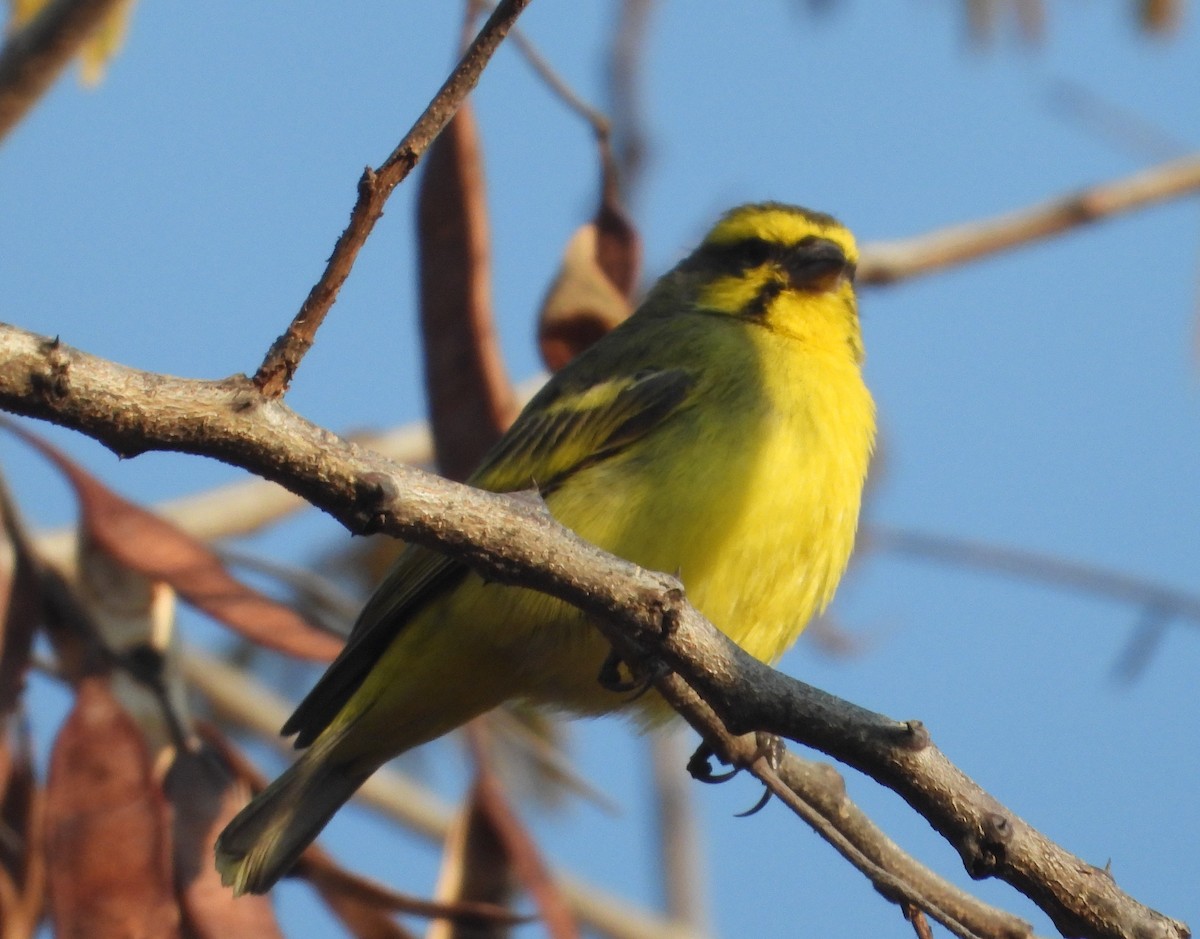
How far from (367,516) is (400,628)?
5.21 ft

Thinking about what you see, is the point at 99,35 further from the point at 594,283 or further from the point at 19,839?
the point at 19,839

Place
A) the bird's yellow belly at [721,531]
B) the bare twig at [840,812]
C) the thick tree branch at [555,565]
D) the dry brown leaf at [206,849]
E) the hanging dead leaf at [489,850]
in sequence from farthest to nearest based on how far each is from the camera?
the hanging dead leaf at [489,850]
the bird's yellow belly at [721,531]
the dry brown leaf at [206,849]
the bare twig at [840,812]
the thick tree branch at [555,565]

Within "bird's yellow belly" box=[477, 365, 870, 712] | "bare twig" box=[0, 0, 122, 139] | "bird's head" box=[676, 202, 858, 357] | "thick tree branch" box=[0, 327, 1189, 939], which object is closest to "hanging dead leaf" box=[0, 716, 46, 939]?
"bird's yellow belly" box=[477, 365, 870, 712]

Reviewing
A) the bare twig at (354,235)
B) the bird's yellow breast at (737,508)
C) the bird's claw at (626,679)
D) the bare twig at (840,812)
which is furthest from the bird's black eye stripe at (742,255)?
the bare twig at (354,235)

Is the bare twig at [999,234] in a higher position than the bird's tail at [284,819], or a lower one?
higher

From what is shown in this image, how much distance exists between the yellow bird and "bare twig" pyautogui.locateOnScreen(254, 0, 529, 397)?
1.43 meters

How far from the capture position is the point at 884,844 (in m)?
3.09

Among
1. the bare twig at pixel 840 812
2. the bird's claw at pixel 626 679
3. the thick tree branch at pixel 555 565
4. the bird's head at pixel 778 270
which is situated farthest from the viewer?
the bird's head at pixel 778 270

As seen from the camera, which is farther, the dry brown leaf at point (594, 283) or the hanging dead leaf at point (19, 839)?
the dry brown leaf at point (594, 283)

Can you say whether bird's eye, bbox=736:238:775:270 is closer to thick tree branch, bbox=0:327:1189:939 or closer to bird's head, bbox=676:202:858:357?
bird's head, bbox=676:202:858:357

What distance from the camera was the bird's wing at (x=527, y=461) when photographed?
3.51m

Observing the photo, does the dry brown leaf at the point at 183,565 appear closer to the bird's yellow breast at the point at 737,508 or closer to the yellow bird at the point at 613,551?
the yellow bird at the point at 613,551

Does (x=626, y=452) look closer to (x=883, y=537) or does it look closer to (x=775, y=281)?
(x=775, y=281)

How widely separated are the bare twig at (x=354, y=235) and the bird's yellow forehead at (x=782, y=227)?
2.51 m
